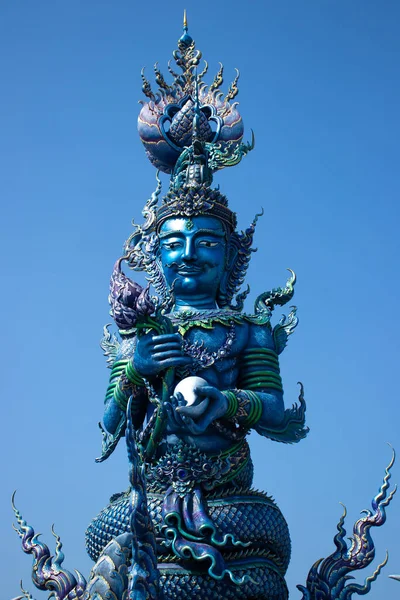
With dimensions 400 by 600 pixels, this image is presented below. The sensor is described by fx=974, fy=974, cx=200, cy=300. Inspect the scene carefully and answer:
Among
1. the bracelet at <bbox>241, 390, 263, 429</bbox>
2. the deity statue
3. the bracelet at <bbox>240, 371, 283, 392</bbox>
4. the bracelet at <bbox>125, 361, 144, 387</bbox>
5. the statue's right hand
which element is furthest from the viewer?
the bracelet at <bbox>240, 371, 283, 392</bbox>

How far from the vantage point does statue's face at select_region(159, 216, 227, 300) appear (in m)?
9.39

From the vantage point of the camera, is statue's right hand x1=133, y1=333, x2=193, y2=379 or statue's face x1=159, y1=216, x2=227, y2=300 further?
statue's face x1=159, y1=216, x2=227, y2=300

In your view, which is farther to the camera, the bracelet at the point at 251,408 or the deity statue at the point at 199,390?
the bracelet at the point at 251,408

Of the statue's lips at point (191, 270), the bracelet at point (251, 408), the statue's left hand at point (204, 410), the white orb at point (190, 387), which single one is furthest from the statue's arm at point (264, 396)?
the statue's lips at point (191, 270)

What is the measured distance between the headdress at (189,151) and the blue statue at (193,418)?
22 millimetres

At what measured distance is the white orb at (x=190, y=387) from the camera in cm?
823

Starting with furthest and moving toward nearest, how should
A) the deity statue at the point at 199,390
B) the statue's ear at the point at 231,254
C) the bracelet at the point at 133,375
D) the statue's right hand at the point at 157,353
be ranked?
the statue's ear at the point at 231,254, the bracelet at the point at 133,375, the statue's right hand at the point at 157,353, the deity statue at the point at 199,390

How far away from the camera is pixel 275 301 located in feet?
32.1

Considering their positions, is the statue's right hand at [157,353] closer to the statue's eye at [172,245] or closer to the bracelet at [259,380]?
the bracelet at [259,380]

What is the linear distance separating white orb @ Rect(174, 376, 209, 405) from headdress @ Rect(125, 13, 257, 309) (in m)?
1.39

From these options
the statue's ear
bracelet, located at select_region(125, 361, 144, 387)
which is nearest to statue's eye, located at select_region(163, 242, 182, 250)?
the statue's ear

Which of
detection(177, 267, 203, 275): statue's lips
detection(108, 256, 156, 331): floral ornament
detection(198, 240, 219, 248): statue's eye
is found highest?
detection(198, 240, 219, 248): statue's eye

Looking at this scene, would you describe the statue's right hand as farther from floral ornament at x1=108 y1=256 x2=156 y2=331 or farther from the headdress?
the headdress

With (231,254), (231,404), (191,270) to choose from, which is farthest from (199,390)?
(231,254)
